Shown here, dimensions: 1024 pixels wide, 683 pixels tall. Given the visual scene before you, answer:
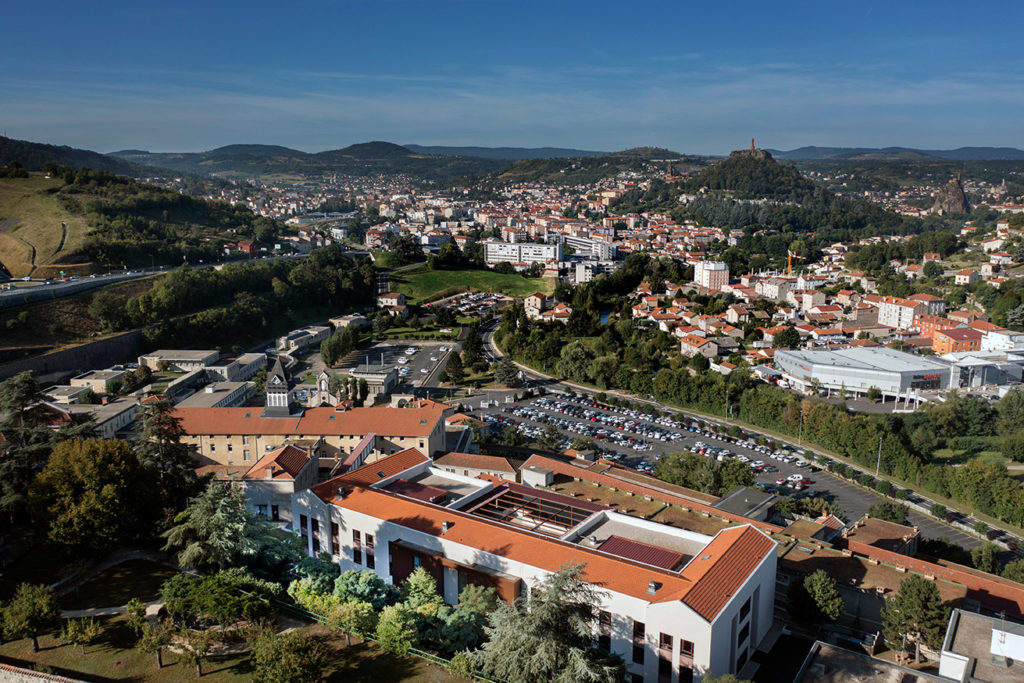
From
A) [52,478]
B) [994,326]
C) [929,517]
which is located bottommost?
[929,517]

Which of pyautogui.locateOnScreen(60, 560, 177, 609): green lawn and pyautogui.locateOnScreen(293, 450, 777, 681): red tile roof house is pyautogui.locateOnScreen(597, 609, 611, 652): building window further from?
pyautogui.locateOnScreen(60, 560, 177, 609): green lawn

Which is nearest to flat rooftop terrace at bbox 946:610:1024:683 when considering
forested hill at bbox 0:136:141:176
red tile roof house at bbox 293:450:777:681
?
red tile roof house at bbox 293:450:777:681

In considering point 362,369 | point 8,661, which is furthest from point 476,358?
point 8,661

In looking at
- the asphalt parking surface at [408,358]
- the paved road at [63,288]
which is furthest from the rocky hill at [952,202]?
the paved road at [63,288]

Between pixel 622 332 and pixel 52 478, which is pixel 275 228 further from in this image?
pixel 52 478

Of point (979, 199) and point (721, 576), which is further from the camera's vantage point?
point (979, 199)

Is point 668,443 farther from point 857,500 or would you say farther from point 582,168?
point 582,168
